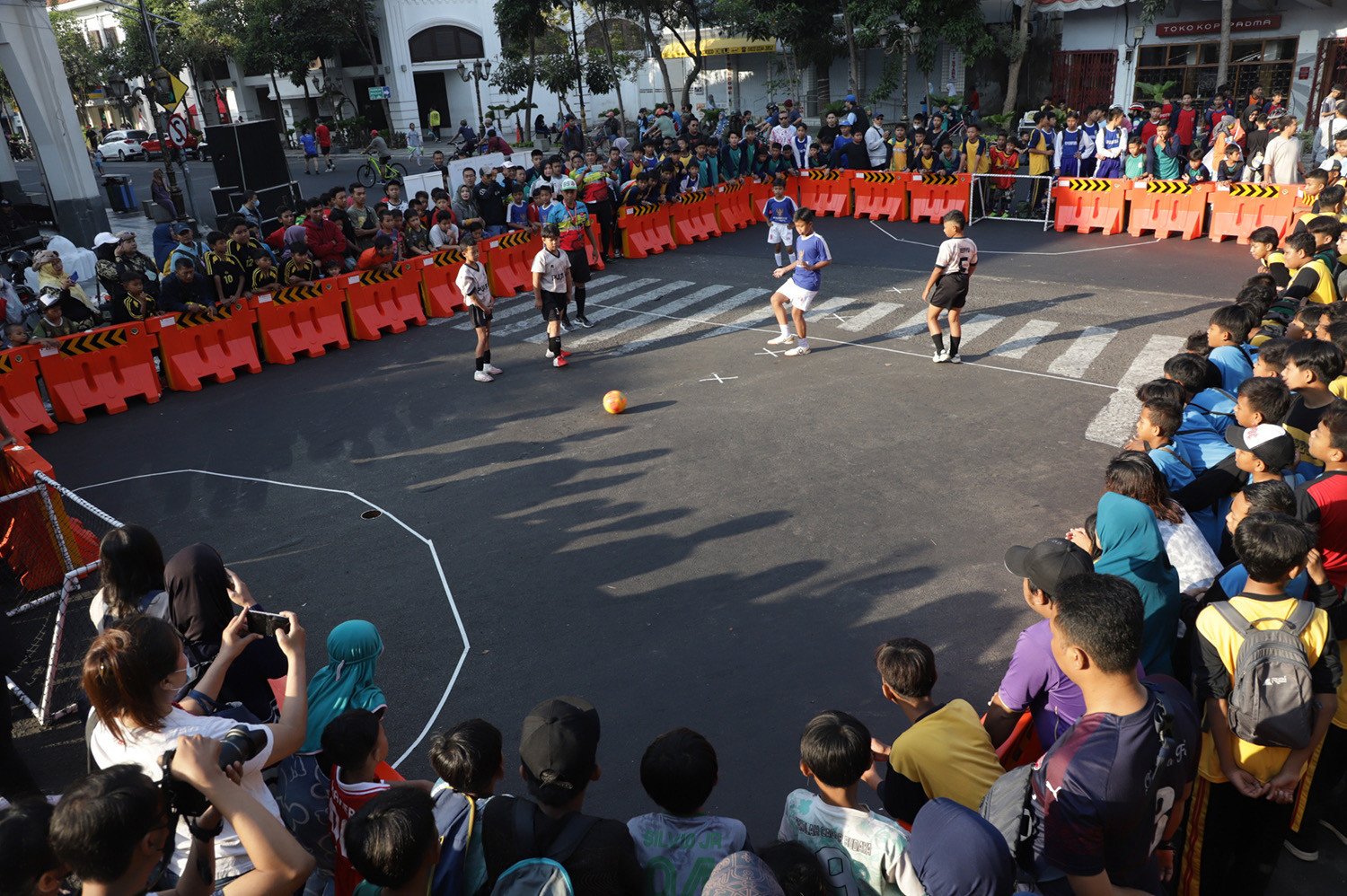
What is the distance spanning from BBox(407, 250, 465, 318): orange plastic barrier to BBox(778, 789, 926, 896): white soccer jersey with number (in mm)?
14421

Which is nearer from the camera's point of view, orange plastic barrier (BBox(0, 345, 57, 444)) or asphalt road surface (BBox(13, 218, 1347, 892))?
asphalt road surface (BBox(13, 218, 1347, 892))

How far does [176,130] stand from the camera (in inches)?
789

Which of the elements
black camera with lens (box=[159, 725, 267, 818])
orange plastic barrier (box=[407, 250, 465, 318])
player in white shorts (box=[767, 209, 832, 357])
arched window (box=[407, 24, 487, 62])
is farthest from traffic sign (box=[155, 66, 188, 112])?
arched window (box=[407, 24, 487, 62])

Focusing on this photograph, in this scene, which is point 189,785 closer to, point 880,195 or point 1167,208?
point 1167,208

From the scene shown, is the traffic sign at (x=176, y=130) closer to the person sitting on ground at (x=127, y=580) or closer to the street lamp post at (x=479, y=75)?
the person sitting on ground at (x=127, y=580)

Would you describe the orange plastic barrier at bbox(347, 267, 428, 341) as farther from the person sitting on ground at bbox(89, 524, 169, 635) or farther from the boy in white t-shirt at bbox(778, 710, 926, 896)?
the boy in white t-shirt at bbox(778, 710, 926, 896)

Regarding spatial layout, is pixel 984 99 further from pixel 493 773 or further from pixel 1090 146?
pixel 493 773

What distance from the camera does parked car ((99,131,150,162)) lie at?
54312mm

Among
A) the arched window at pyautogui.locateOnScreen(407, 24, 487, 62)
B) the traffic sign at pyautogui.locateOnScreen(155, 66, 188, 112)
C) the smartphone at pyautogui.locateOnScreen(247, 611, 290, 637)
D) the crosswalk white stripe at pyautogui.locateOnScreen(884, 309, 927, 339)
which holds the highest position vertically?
the arched window at pyautogui.locateOnScreen(407, 24, 487, 62)

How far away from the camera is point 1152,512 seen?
5090 millimetres

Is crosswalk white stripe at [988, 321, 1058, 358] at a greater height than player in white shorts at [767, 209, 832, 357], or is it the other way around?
player in white shorts at [767, 209, 832, 357]

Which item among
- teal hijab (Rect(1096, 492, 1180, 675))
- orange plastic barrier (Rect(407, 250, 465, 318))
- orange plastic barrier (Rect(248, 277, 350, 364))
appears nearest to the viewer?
teal hijab (Rect(1096, 492, 1180, 675))

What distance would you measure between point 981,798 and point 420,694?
425 centimetres

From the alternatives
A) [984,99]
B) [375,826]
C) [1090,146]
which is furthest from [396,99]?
[375,826]
